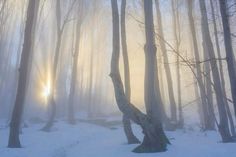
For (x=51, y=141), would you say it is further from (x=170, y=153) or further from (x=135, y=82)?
(x=135, y=82)

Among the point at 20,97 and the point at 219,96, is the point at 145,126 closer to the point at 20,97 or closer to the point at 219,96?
the point at 219,96

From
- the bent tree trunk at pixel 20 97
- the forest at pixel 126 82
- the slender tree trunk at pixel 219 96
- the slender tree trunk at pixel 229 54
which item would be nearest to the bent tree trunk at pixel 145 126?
the forest at pixel 126 82

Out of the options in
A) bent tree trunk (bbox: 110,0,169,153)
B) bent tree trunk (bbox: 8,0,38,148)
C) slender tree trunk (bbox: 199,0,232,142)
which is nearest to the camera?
bent tree trunk (bbox: 110,0,169,153)

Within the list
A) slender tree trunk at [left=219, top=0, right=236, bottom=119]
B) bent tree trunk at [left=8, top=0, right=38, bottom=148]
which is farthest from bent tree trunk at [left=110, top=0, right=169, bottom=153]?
bent tree trunk at [left=8, top=0, right=38, bottom=148]

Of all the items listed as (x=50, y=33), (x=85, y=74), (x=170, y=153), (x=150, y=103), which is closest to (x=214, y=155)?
(x=170, y=153)

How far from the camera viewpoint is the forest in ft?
38.9

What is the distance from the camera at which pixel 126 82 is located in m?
15.7

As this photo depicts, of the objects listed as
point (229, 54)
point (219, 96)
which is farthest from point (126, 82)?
point (229, 54)

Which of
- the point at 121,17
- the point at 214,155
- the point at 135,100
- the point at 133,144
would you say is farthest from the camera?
the point at 135,100

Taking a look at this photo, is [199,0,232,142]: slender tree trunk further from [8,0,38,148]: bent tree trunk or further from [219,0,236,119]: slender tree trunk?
[8,0,38,148]: bent tree trunk

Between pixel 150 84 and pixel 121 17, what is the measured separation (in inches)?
199

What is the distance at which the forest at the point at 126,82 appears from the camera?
11.9 metres

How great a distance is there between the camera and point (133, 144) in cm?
1371

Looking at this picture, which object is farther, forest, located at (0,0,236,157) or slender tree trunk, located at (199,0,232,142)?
slender tree trunk, located at (199,0,232,142)
